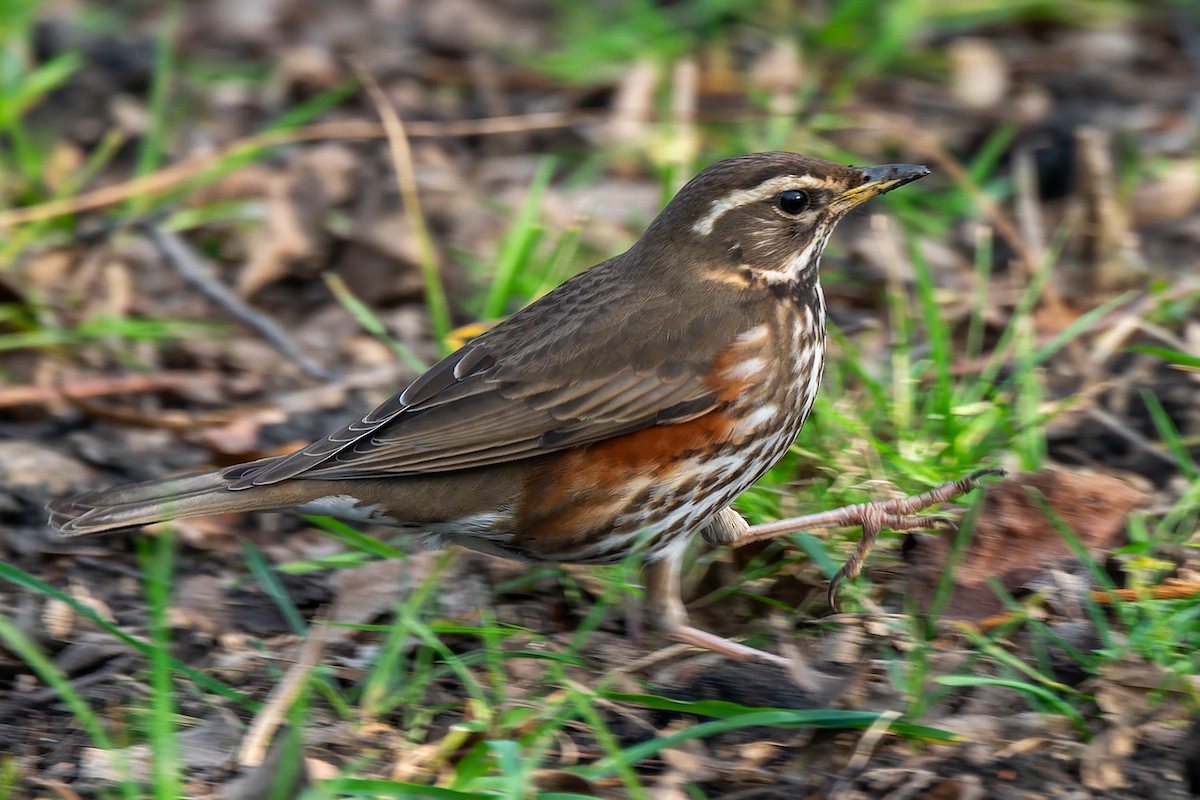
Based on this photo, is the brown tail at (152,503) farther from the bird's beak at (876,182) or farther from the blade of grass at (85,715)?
the bird's beak at (876,182)

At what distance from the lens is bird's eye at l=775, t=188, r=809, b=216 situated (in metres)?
5.25

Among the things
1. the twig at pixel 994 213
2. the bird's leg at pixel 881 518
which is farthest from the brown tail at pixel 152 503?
the twig at pixel 994 213

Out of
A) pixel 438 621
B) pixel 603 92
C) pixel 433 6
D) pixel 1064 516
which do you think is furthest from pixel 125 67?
pixel 1064 516

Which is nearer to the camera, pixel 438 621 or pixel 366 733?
pixel 366 733

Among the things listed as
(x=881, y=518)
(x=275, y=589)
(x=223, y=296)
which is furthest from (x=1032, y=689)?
(x=223, y=296)

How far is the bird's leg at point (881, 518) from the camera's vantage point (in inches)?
194

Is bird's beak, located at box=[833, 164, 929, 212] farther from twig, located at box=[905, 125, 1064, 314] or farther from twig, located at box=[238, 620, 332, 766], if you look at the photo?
twig, located at box=[238, 620, 332, 766]

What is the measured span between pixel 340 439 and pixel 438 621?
69 cm

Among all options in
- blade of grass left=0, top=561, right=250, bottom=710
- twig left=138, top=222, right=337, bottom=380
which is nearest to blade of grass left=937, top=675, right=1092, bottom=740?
blade of grass left=0, top=561, right=250, bottom=710

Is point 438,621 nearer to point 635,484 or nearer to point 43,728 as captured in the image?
point 635,484

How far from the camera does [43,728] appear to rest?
454 centimetres

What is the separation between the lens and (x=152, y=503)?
16.5ft

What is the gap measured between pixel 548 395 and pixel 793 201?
109 centimetres

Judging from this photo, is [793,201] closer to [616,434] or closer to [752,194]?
[752,194]
